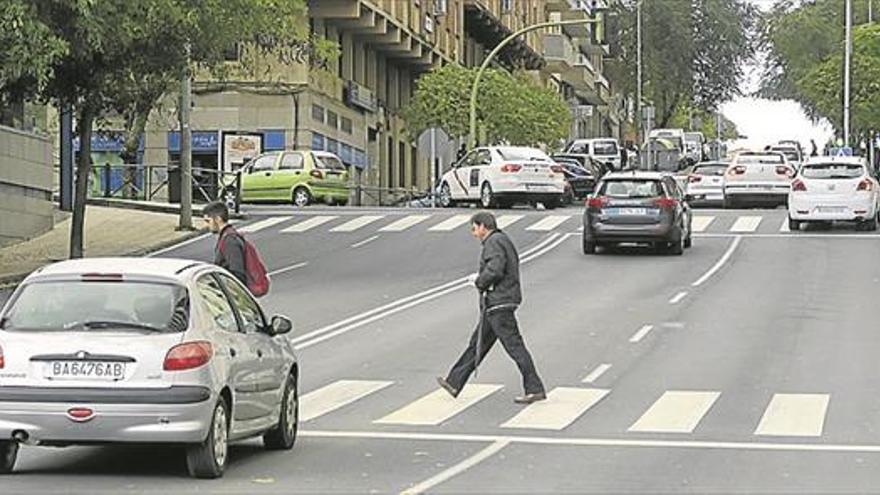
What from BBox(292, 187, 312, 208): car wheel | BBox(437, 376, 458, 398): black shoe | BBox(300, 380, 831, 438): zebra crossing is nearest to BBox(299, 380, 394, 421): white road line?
Answer: BBox(300, 380, 831, 438): zebra crossing

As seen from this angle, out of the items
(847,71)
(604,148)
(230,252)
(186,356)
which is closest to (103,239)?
(230,252)

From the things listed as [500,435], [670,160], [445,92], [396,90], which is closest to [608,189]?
[500,435]

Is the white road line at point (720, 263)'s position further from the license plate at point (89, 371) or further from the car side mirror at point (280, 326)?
the license plate at point (89, 371)

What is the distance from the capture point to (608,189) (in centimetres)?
3447

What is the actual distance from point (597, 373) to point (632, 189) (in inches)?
574

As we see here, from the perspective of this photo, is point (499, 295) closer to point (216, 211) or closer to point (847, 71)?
point (216, 211)

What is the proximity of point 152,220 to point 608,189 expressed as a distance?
36.7 feet

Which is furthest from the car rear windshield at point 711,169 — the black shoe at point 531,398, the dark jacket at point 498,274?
the dark jacket at point 498,274

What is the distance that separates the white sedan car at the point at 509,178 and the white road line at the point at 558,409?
26.7 meters

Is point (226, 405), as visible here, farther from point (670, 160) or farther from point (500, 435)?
point (670, 160)

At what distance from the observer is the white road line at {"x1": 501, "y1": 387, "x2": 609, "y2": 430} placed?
16.4m

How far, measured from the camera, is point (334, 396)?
1830cm

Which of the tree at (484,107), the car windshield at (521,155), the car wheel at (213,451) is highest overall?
the tree at (484,107)

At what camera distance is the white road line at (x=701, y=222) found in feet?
131
